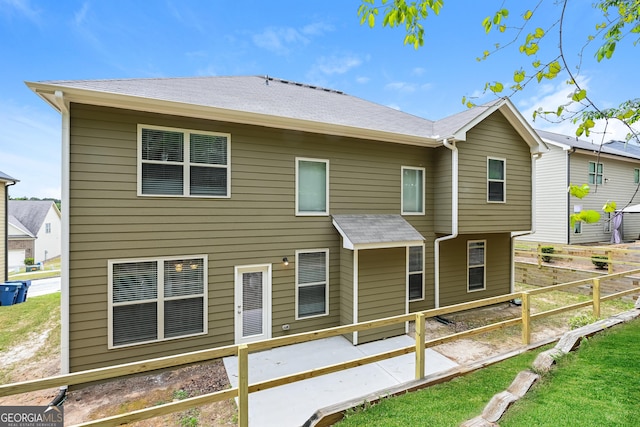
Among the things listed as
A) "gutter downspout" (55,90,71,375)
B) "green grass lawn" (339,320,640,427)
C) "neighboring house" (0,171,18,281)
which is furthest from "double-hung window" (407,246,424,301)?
"neighboring house" (0,171,18,281)

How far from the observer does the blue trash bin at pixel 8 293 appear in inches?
376

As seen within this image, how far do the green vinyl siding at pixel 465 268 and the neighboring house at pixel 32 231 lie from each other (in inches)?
1474

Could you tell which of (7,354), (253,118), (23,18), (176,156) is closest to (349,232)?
(253,118)

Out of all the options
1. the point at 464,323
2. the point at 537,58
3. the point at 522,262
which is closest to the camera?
the point at 537,58

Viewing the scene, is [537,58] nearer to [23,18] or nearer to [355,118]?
[355,118]

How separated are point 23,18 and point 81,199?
10758 mm

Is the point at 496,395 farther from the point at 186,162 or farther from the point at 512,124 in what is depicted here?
the point at 512,124

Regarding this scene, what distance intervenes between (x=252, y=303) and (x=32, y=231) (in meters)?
38.3

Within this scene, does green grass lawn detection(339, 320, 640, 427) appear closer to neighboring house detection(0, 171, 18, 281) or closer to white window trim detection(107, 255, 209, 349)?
white window trim detection(107, 255, 209, 349)

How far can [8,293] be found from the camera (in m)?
9.62

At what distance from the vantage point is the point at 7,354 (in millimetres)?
5977

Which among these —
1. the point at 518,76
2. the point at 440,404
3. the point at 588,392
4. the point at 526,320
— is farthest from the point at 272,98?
the point at 588,392

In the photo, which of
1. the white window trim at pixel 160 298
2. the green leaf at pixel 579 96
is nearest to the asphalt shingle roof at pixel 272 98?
the white window trim at pixel 160 298

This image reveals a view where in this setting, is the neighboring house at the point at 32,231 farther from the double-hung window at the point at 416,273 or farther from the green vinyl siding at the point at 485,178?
the green vinyl siding at the point at 485,178
